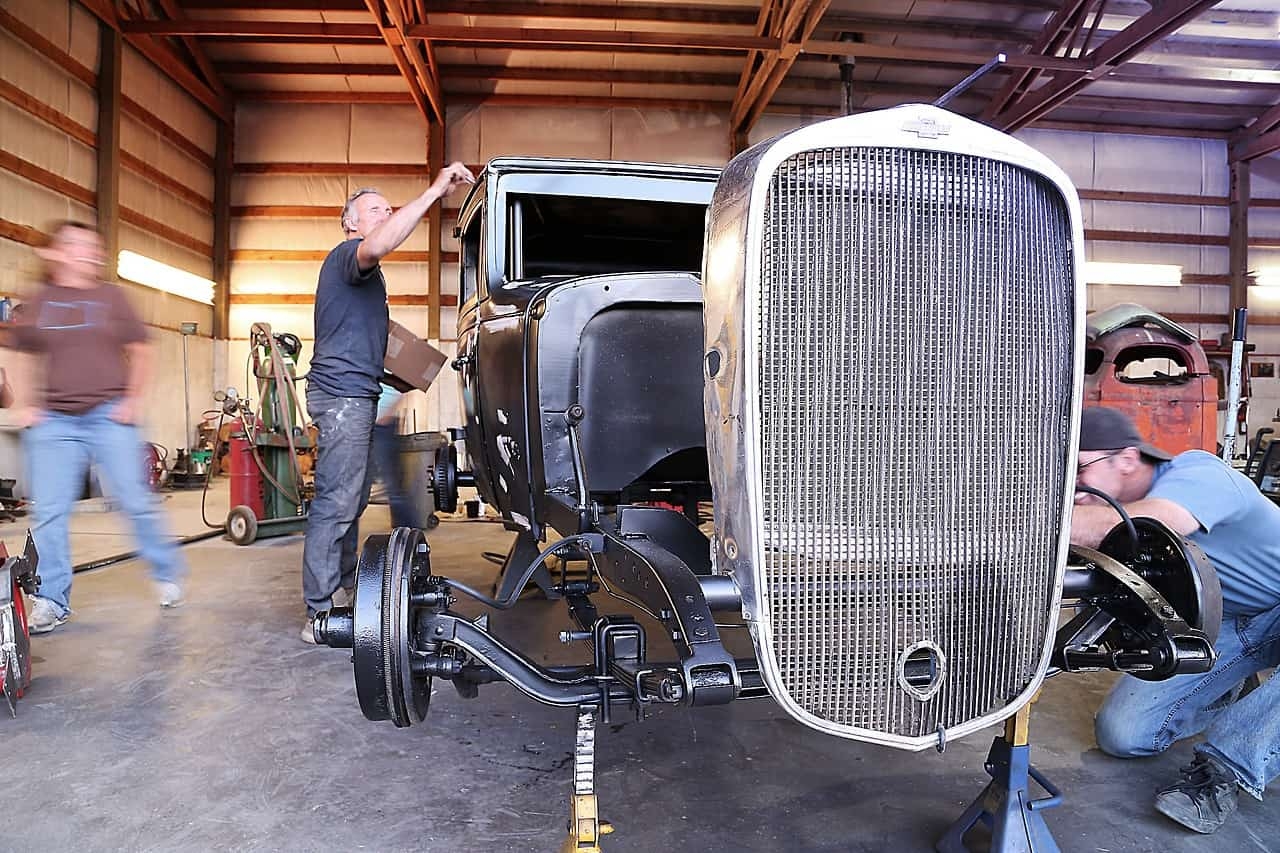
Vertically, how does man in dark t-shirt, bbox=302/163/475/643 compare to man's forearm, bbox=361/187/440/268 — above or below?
below

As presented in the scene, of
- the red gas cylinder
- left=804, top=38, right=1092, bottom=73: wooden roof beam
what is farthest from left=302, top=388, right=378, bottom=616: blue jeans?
left=804, top=38, right=1092, bottom=73: wooden roof beam

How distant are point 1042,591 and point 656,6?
11.3 m

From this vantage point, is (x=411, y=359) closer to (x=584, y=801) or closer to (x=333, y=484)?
(x=333, y=484)

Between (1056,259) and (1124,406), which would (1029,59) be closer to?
(1124,406)

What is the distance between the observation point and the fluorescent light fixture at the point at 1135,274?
45.3 feet

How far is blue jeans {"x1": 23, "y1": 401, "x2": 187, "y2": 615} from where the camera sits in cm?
338

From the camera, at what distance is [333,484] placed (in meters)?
3.39

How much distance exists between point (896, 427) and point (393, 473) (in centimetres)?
429

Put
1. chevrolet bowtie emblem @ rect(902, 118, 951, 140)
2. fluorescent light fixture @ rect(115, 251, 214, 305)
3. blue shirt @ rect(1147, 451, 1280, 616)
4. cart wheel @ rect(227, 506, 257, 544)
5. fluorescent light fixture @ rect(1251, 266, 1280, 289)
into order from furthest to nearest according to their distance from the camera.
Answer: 1. fluorescent light fixture @ rect(1251, 266, 1280, 289)
2. fluorescent light fixture @ rect(115, 251, 214, 305)
3. cart wheel @ rect(227, 506, 257, 544)
4. blue shirt @ rect(1147, 451, 1280, 616)
5. chevrolet bowtie emblem @ rect(902, 118, 951, 140)

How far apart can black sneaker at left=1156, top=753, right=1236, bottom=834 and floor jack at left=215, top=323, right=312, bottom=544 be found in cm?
552

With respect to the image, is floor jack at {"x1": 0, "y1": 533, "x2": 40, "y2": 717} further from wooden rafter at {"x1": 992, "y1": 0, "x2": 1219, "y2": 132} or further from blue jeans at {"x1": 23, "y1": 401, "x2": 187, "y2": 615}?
wooden rafter at {"x1": 992, "y1": 0, "x2": 1219, "y2": 132}

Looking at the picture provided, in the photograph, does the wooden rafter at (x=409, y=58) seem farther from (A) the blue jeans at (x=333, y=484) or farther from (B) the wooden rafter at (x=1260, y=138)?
(B) the wooden rafter at (x=1260, y=138)

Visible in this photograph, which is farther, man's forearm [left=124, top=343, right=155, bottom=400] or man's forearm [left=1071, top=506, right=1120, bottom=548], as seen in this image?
man's forearm [left=124, top=343, right=155, bottom=400]

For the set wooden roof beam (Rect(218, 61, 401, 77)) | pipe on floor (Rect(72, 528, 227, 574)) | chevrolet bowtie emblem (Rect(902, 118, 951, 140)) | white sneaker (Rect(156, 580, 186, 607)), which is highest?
wooden roof beam (Rect(218, 61, 401, 77))
